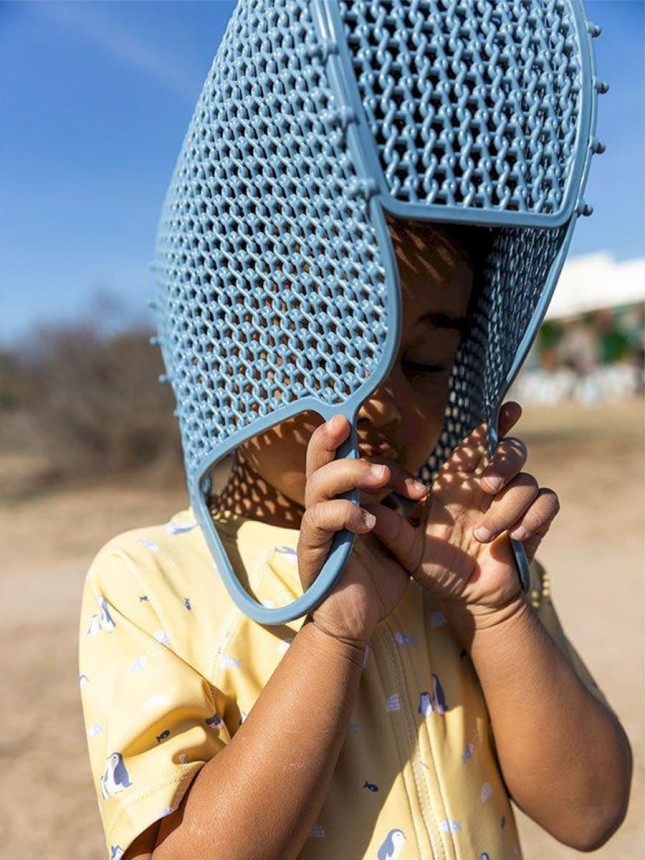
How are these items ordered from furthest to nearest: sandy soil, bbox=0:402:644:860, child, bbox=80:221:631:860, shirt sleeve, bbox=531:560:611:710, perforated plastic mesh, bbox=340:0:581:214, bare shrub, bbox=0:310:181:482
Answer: bare shrub, bbox=0:310:181:482 → sandy soil, bbox=0:402:644:860 → shirt sleeve, bbox=531:560:611:710 → child, bbox=80:221:631:860 → perforated plastic mesh, bbox=340:0:581:214

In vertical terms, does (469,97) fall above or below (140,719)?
above

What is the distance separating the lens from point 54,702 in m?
4.42

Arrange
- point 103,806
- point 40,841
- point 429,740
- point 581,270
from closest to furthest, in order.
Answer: point 103,806, point 429,740, point 40,841, point 581,270

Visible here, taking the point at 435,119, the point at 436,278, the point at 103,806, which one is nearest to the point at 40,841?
the point at 103,806

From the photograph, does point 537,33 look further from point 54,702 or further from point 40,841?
point 54,702

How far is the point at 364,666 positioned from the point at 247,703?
17 centimetres

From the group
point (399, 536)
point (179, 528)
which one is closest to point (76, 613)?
point (179, 528)

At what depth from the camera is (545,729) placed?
4.37 ft

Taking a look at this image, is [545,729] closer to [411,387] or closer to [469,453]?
[469,453]

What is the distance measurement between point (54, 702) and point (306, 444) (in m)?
3.63

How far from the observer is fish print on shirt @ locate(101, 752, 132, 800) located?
1.14 metres

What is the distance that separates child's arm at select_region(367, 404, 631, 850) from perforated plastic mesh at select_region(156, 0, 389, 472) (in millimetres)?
251

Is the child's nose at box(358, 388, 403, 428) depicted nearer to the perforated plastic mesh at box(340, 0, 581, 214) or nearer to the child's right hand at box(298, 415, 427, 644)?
the child's right hand at box(298, 415, 427, 644)

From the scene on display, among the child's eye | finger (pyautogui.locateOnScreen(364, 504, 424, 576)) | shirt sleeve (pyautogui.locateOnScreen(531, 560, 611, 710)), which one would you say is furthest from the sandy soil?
the child's eye
